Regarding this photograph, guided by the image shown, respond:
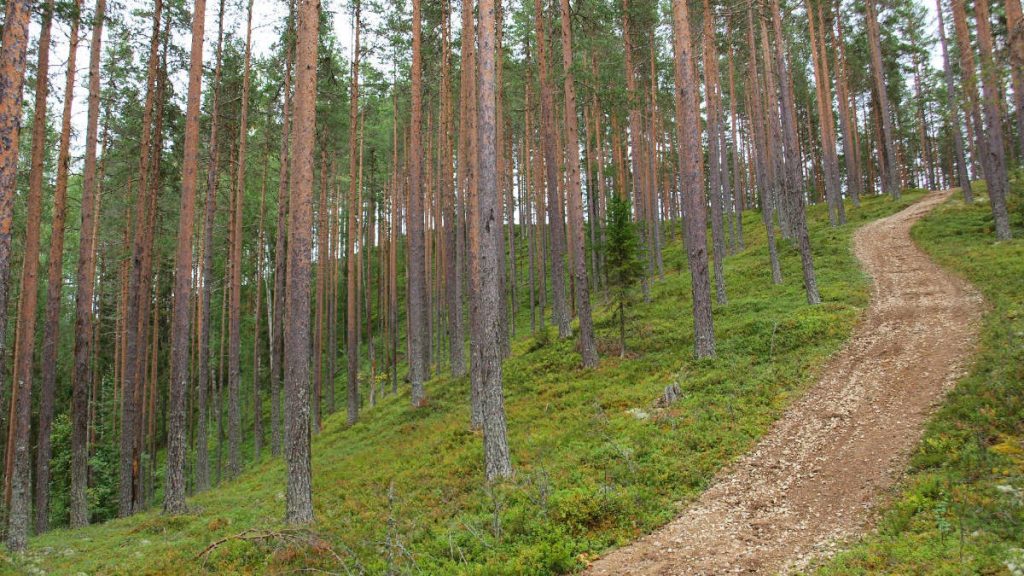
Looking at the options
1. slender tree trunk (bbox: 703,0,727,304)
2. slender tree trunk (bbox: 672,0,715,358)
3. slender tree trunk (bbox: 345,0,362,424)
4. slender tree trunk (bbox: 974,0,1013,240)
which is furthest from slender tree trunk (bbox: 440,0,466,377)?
slender tree trunk (bbox: 974,0,1013,240)

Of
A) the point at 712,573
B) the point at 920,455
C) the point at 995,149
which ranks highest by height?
the point at 995,149

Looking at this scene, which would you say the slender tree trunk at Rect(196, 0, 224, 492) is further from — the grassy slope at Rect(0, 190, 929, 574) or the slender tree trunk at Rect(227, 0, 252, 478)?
the grassy slope at Rect(0, 190, 929, 574)

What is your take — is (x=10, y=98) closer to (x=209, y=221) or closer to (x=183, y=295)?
(x=183, y=295)

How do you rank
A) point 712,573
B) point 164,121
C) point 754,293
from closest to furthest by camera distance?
point 712,573, point 164,121, point 754,293

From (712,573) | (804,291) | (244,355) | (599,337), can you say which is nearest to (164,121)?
(599,337)

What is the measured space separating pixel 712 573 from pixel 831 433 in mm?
4517

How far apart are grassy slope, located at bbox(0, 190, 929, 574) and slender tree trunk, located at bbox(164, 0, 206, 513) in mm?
1040

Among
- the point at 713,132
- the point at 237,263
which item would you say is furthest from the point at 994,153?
the point at 237,263

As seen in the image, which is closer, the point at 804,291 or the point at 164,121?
the point at 164,121

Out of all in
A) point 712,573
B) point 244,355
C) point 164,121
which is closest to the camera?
point 712,573

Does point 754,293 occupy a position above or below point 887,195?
below

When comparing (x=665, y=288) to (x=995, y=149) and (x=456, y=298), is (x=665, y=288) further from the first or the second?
(x=995, y=149)

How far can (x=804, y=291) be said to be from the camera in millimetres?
17703

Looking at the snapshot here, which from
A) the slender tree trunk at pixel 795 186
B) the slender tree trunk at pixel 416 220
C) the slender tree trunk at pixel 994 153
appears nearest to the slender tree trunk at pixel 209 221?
the slender tree trunk at pixel 416 220
